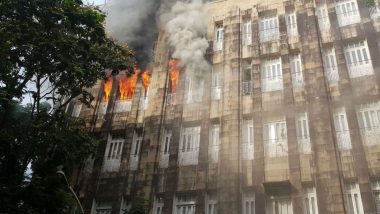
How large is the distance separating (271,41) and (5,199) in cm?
1526

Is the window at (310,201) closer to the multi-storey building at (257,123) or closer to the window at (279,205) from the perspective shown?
the multi-storey building at (257,123)

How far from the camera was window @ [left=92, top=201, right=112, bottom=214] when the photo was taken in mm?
20672

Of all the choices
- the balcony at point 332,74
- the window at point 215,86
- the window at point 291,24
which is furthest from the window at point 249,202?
the window at point 291,24

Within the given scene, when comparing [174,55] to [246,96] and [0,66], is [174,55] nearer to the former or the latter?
[246,96]

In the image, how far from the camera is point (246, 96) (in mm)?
20672

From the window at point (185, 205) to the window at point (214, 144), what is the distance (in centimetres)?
219

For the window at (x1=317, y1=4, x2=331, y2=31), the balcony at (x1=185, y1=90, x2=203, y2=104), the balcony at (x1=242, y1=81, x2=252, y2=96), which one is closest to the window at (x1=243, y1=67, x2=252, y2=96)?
the balcony at (x1=242, y1=81, x2=252, y2=96)

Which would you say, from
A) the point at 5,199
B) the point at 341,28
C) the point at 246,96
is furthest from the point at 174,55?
the point at 5,199

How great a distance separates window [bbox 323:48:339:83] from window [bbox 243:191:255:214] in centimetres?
678

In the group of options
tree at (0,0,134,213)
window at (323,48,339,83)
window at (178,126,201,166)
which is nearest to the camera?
tree at (0,0,134,213)

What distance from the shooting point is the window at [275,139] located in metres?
18.6

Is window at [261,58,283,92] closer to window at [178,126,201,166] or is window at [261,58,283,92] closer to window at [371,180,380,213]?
window at [178,126,201,166]

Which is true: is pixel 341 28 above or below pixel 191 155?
above

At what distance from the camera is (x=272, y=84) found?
20547mm
